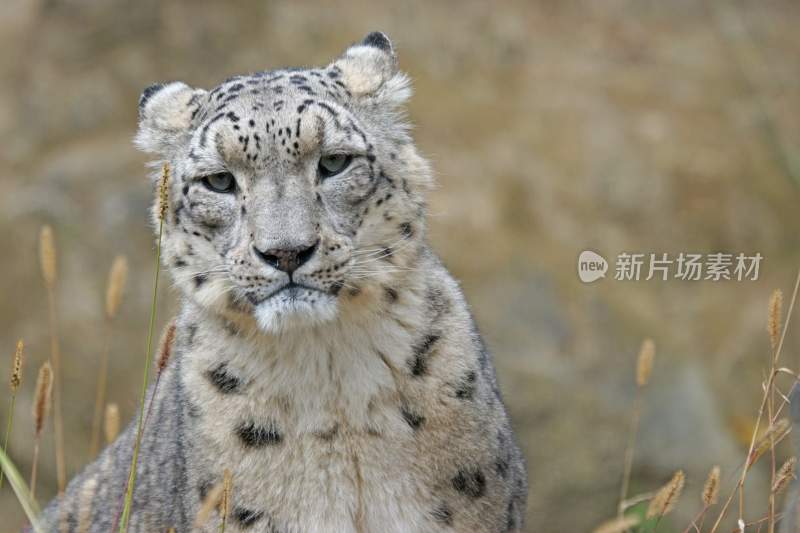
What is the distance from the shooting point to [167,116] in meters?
5.49

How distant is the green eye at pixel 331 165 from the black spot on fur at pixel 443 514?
1444mm

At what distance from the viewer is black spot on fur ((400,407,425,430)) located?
5.07 metres

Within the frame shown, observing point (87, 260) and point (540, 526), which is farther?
point (87, 260)

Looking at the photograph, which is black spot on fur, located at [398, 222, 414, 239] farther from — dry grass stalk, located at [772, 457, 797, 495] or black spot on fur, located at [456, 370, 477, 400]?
dry grass stalk, located at [772, 457, 797, 495]

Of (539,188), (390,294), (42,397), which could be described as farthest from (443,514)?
(539,188)

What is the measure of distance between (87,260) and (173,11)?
272 cm

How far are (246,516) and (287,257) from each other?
1.12m

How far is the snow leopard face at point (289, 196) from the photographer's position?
15.3ft

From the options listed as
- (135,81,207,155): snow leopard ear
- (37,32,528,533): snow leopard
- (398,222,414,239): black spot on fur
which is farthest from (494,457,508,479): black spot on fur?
(135,81,207,155): snow leopard ear

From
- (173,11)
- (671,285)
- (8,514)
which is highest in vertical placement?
(173,11)

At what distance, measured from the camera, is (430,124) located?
11.6m

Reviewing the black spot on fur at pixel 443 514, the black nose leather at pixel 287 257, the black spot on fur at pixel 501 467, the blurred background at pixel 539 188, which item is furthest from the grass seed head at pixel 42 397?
the blurred background at pixel 539 188

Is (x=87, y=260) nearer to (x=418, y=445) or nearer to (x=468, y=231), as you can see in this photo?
(x=468, y=231)

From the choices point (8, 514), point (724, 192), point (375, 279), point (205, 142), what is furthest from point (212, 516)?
point (724, 192)
